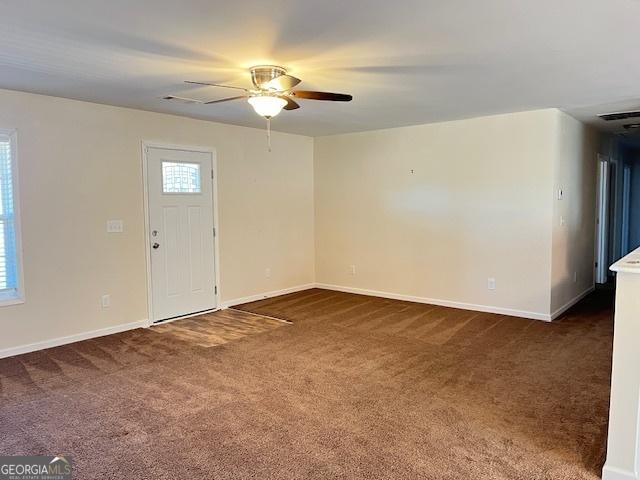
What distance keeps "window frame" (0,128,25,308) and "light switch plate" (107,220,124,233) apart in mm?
800

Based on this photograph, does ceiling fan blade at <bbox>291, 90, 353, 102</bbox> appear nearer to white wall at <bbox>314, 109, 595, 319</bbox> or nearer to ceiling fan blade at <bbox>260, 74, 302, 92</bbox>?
ceiling fan blade at <bbox>260, 74, 302, 92</bbox>

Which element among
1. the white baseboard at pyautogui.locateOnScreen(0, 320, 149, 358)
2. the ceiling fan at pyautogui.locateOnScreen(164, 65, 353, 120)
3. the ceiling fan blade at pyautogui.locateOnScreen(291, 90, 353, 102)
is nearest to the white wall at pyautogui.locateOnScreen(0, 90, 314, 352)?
the white baseboard at pyautogui.locateOnScreen(0, 320, 149, 358)

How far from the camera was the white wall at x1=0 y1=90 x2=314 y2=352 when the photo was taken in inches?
160

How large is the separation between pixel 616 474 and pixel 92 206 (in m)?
4.61

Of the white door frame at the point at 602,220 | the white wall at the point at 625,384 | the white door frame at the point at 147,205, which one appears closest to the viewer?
the white wall at the point at 625,384

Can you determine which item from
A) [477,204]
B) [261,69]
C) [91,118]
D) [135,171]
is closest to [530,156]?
[477,204]

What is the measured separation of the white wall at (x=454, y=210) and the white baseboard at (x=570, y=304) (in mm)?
135

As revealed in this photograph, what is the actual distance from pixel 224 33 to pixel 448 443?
265cm

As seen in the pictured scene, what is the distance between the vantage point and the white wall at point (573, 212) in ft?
16.5

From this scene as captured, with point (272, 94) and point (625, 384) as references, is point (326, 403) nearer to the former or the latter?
point (625, 384)

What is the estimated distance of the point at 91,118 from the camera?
4449 millimetres

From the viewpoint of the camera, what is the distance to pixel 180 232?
528 cm

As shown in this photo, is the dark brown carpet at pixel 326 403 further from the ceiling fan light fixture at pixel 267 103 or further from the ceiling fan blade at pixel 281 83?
the ceiling fan blade at pixel 281 83

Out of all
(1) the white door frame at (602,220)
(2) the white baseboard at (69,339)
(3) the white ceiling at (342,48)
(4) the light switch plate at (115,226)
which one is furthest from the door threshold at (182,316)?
(1) the white door frame at (602,220)
